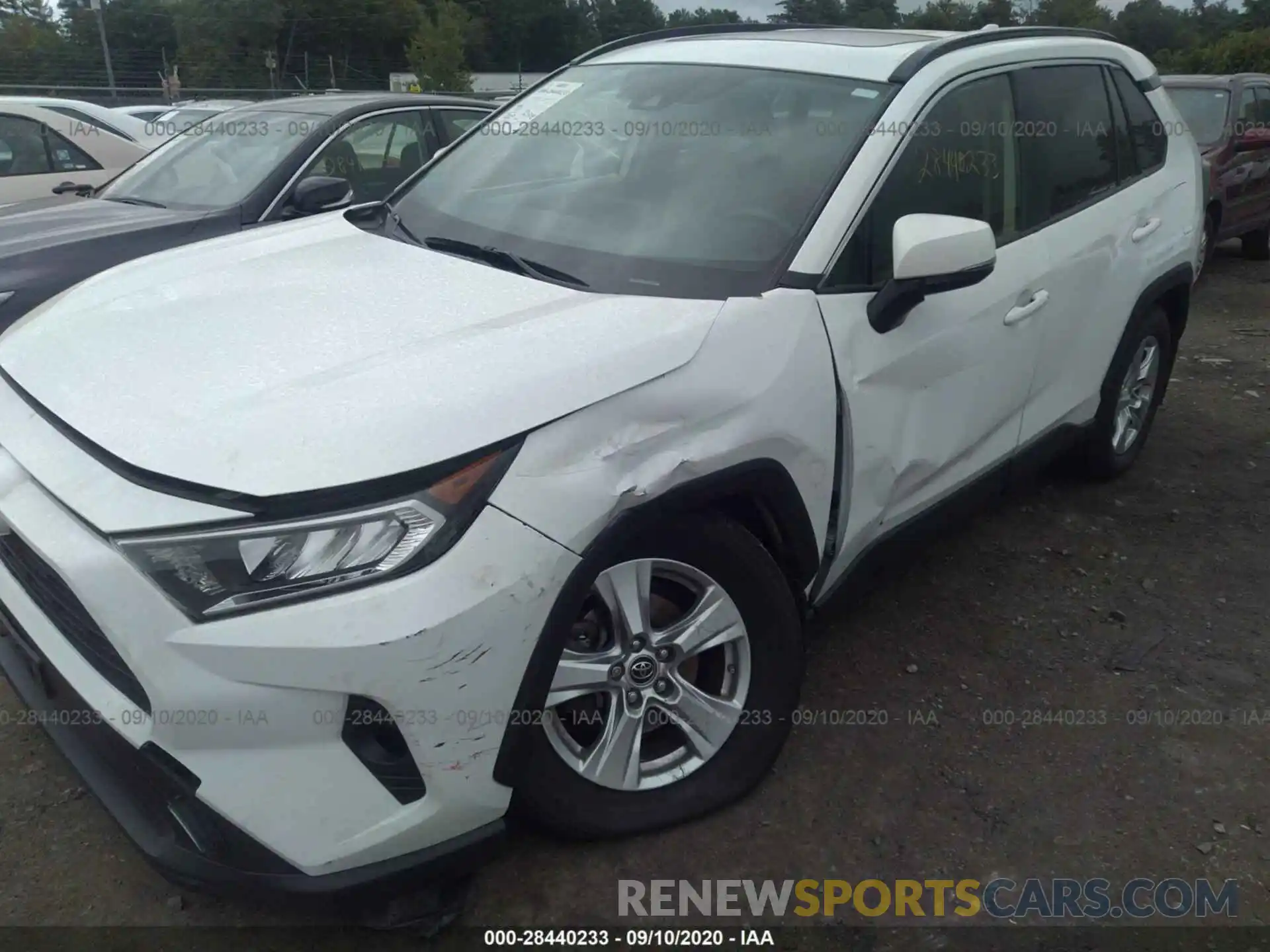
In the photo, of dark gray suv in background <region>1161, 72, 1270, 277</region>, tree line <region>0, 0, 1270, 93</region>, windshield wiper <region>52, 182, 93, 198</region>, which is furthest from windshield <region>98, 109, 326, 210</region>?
tree line <region>0, 0, 1270, 93</region>

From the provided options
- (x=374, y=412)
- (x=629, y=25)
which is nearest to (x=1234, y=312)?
(x=374, y=412)

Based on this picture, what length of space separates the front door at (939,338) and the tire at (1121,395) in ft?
2.89

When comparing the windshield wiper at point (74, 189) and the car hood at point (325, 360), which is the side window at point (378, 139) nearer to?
the windshield wiper at point (74, 189)

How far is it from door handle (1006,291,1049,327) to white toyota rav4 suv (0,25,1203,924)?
0.06 ft

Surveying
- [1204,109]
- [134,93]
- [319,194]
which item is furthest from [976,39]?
[134,93]

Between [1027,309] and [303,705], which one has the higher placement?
[1027,309]

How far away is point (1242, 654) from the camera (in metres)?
3.35

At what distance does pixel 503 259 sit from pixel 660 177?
51 cm

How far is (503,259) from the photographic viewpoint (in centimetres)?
271

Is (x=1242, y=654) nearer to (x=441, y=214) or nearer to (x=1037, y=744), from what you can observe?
(x=1037, y=744)

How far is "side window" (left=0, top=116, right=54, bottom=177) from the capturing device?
7.33 m

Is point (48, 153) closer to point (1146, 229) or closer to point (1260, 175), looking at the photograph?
point (1146, 229)

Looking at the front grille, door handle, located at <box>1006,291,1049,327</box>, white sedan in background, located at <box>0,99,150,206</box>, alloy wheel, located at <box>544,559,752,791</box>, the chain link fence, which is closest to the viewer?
the front grille

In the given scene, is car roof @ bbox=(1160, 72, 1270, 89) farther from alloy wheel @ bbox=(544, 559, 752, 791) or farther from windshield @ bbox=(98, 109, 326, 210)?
alloy wheel @ bbox=(544, 559, 752, 791)
